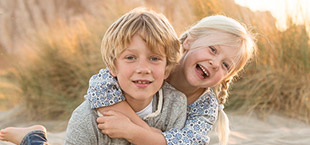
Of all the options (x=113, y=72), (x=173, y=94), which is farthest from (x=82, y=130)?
(x=173, y=94)

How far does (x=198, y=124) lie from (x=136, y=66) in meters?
0.64

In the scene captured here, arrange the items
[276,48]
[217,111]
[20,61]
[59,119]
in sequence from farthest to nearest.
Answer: [20,61], [59,119], [276,48], [217,111]

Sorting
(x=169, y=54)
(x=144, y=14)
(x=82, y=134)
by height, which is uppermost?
(x=144, y=14)

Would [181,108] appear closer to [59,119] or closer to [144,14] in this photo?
[144,14]

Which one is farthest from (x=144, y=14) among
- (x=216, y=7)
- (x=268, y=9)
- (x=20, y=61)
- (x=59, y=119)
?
(x=20, y=61)

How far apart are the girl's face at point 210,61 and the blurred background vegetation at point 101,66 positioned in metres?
1.95

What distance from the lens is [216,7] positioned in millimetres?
4766

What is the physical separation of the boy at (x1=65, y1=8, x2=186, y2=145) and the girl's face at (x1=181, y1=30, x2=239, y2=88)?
7.9 inches

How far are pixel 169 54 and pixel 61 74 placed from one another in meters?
3.49

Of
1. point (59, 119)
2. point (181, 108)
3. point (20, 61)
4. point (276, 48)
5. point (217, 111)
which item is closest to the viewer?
point (181, 108)

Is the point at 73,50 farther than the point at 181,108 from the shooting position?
Yes

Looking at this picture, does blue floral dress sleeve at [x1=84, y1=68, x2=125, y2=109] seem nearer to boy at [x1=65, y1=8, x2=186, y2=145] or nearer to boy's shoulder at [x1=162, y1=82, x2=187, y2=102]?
boy at [x1=65, y1=8, x2=186, y2=145]

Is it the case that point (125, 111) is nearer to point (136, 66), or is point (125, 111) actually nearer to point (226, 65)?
point (136, 66)

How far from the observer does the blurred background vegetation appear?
467 centimetres
